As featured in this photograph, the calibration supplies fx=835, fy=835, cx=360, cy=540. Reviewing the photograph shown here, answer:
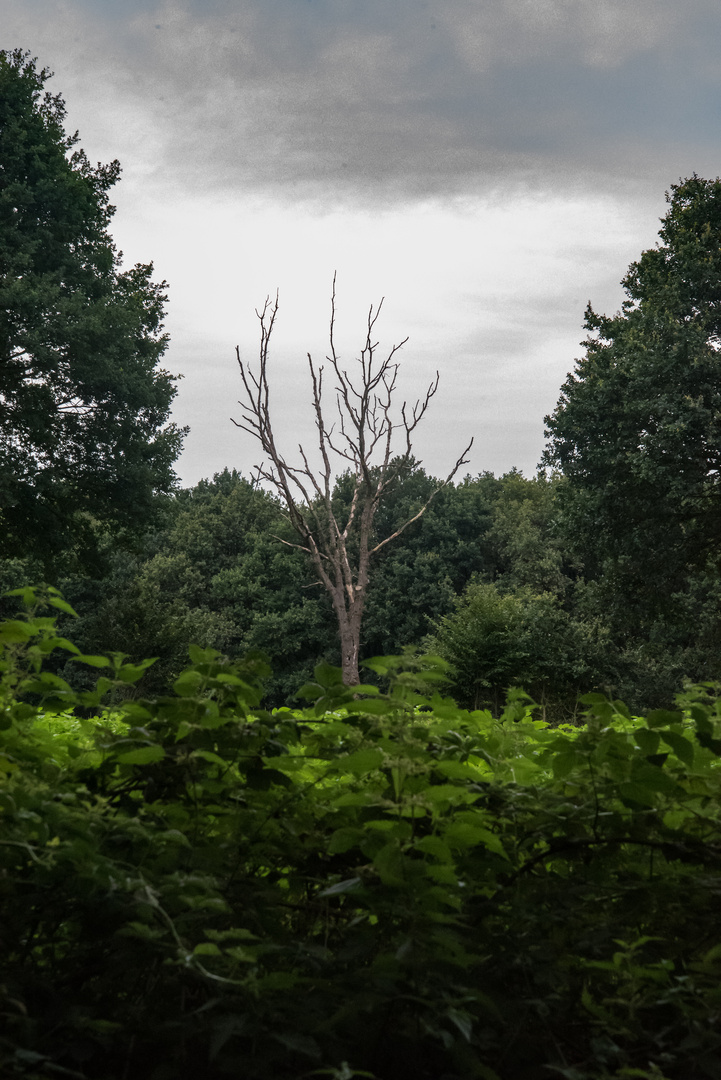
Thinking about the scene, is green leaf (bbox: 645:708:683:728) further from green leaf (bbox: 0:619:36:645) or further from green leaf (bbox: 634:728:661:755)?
green leaf (bbox: 0:619:36:645)

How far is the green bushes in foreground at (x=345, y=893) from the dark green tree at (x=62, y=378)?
18.7 meters

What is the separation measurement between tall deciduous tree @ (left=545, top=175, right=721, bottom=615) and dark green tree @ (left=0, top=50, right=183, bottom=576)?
35.6 feet

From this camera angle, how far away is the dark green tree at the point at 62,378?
1942 cm

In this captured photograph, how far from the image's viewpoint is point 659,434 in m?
18.3

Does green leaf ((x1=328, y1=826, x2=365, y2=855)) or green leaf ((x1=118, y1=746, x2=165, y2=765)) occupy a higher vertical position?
green leaf ((x1=118, y1=746, x2=165, y2=765))

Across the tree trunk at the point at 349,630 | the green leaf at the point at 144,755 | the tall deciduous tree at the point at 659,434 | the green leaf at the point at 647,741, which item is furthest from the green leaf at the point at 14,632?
the tree trunk at the point at 349,630

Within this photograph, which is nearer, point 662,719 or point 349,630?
point 662,719

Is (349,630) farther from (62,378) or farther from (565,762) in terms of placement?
(565,762)

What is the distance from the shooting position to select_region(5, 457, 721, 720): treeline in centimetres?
2272

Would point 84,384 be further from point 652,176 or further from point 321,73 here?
point 652,176

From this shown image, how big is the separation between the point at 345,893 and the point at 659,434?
18458 mm

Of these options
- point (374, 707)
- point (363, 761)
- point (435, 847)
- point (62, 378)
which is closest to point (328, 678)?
point (374, 707)

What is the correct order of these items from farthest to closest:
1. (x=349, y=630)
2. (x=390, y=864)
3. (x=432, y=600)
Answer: (x=432, y=600), (x=349, y=630), (x=390, y=864)

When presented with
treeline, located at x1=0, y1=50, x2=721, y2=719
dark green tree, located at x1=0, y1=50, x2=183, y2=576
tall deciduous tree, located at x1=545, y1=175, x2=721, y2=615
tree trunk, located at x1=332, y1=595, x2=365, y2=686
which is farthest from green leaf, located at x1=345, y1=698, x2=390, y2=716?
tree trunk, located at x1=332, y1=595, x2=365, y2=686
